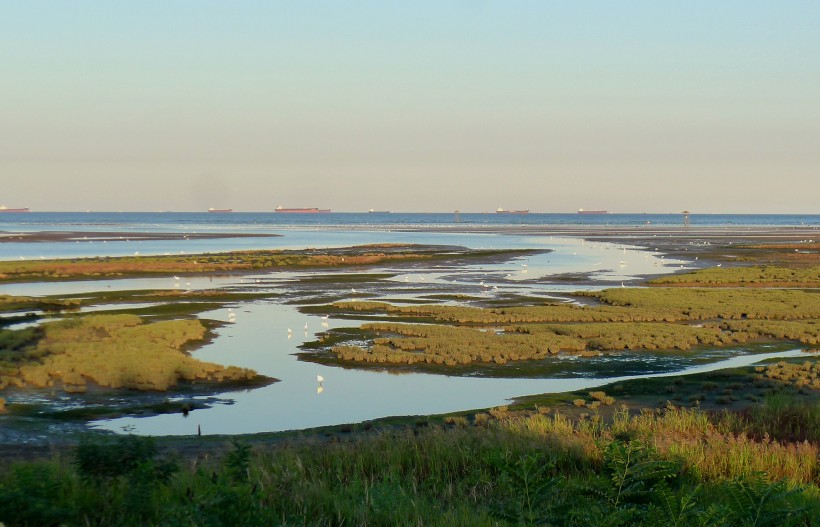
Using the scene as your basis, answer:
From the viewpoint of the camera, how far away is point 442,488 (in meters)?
9.69

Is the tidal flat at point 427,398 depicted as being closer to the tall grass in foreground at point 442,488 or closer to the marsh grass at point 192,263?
the tall grass in foreground at point 442,488

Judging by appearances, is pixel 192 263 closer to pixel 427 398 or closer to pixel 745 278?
pixel 745 278

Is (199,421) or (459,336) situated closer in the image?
(199,421)

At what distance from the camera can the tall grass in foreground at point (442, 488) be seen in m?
7.11

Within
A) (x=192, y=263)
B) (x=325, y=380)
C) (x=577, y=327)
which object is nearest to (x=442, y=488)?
(x=325, y=380)

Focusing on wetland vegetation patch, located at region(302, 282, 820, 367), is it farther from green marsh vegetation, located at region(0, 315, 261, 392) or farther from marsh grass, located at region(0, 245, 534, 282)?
marsh grass, located at region(0, 245, 534, 282)

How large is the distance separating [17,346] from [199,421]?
1260 centimetres

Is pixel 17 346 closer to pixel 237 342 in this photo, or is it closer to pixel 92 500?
pixel 237 342

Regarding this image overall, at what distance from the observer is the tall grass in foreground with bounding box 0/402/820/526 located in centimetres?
711

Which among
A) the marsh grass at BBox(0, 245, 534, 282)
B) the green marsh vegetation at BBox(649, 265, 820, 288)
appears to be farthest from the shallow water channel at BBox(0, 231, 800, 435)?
the marsh grass at BBox(0, 245, 534, 282)

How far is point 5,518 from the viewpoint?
6.80m

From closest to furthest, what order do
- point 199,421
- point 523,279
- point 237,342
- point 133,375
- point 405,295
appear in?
point 199,421
point 133,375
point 237,342
point 405,295
point 523,279

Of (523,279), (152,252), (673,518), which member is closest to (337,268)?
(523,279)

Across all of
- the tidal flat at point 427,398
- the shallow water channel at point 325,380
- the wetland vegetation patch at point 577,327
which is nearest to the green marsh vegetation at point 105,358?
the tidal flat at point 427,398
